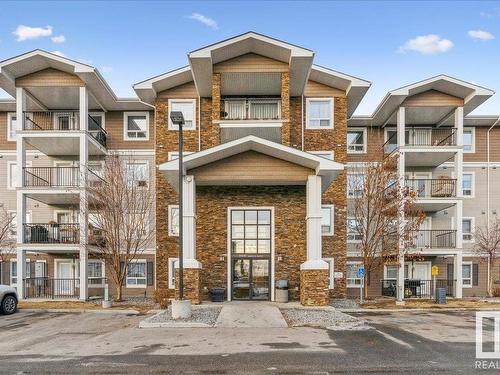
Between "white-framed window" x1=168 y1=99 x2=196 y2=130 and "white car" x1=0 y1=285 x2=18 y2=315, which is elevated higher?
"white-framed window" x1=168 y1=99 x2=196 y2=130

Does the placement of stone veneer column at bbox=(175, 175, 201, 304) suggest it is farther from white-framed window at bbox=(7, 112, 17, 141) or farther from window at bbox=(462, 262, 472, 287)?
window at bbox=(462, 262, 472, 287)

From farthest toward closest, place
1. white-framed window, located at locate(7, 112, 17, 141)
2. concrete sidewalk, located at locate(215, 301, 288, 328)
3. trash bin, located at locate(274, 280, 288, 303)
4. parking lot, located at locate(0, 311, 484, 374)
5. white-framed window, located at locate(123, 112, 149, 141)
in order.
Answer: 1. white-framed window, located at locate(7, 112, 17, 141)
2. white-framed window, located at locate(123, 112, 149, 141)
3. trash bin, located at locate(274, 280, 288, 303)
4. concrete sidewalk, located at locate(215, 301, 288, 328)
5. parking lot, located at locate(0, 311, 484, 374)

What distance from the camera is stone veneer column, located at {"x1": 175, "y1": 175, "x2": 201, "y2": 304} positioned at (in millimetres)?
16875

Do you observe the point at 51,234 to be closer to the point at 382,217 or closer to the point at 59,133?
the point at 59,133

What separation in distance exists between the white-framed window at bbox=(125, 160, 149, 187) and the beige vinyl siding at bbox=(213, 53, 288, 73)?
7.29 metres

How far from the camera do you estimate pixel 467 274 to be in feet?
87.5

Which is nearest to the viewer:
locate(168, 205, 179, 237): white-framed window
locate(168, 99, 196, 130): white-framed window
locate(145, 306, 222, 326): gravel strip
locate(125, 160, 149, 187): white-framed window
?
locate(145, 306, 222, 326): gravel strip

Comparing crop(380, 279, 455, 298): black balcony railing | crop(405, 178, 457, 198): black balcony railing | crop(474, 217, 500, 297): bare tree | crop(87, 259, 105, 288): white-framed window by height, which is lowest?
crop(380, 279, 455, 298): black balcony railing

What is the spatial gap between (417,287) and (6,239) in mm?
24109

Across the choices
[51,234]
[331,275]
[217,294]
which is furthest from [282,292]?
[51,234]

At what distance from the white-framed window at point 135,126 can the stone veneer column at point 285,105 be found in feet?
30.1

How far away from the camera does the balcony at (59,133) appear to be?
22.0m

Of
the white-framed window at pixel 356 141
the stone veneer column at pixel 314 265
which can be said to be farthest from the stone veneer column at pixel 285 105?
the white-framed window at pixel 356 141

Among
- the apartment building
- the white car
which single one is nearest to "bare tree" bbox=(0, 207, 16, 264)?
the apartment building
